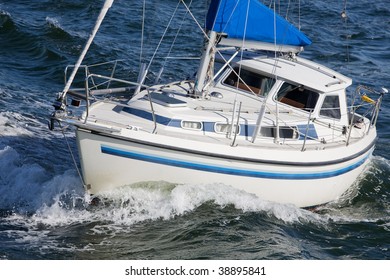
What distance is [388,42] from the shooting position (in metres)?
29.0

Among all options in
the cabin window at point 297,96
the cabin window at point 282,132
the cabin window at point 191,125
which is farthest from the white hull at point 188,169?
the cabin window at point 297,96

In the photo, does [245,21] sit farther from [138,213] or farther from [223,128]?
[138,213]

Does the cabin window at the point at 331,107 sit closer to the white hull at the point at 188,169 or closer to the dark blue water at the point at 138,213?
the white hull at the point at 188,169

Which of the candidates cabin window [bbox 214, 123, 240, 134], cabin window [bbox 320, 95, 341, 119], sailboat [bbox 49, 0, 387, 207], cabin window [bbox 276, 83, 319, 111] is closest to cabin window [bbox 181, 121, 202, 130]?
sailboat [bbox 49, 0, 387, 207]

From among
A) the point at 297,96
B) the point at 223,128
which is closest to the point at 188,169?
the point at 223,128

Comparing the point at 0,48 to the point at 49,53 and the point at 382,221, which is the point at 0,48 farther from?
the point at 382,221

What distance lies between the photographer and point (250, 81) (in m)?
16.4

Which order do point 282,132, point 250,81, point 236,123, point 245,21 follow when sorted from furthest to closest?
point 250,81
point 245,21
point 282,132
point 236,123

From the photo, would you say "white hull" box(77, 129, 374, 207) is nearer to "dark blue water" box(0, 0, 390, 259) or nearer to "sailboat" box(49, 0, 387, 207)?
"sailboat" box(49, 0, 387, 207)

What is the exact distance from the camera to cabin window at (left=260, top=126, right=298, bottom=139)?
49.0 feet

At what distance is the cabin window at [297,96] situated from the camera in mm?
15945

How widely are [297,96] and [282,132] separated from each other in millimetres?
1268

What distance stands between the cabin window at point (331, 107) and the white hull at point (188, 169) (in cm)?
105

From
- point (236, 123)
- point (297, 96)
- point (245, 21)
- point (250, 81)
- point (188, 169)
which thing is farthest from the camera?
point (250, 81)
